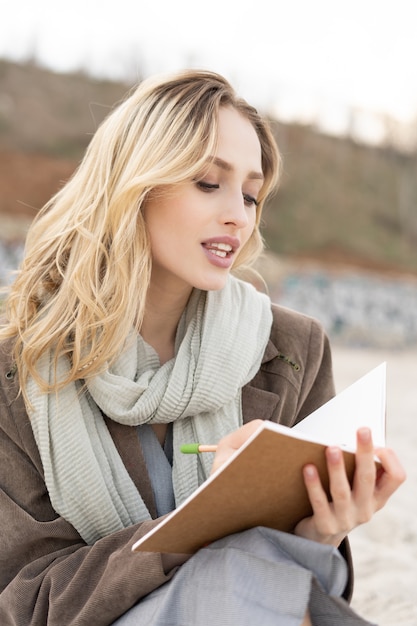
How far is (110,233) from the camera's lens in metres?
2.27

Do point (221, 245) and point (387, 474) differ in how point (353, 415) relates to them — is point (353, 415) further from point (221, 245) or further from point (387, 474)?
point (221, 245)

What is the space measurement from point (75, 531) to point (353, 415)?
2.90ft

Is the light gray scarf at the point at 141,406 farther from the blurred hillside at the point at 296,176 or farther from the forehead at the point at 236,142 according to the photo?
the blurred hillside at the point at 296,176

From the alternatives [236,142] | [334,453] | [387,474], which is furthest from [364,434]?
[236,142]

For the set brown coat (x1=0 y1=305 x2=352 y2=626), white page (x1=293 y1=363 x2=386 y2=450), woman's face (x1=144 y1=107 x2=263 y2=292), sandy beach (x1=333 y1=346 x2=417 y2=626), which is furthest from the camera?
sandy beach (x1=333 y1=346 x2=417 y2=626)

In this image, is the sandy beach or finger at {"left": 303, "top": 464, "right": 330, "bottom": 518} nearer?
finger at {"left": 303, "top": 464, "right": 330, "bottom": 518}

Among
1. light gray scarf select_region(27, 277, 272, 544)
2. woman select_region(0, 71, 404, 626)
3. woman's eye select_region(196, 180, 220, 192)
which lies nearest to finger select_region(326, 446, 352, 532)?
woman select_region(0, 71, 404, 626)

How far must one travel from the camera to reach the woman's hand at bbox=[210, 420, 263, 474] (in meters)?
1.60

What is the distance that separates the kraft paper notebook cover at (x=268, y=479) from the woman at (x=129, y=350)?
26 centimetres

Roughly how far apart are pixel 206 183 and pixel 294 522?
1.01 m

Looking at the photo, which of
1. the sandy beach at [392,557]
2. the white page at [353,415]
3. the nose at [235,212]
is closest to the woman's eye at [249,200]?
the nose at [235,212]

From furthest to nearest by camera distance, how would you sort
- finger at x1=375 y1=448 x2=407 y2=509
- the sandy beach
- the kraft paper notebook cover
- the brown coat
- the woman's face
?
the sandy beach → the woman's face → the brown coat → finger at x1=375 y1=448 x2=407 y2=509 → the kraft paper notebook cover

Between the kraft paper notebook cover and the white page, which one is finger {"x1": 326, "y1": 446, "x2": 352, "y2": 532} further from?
A: the white page

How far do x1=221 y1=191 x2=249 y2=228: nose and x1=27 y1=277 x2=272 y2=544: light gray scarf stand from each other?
0.32 meters
